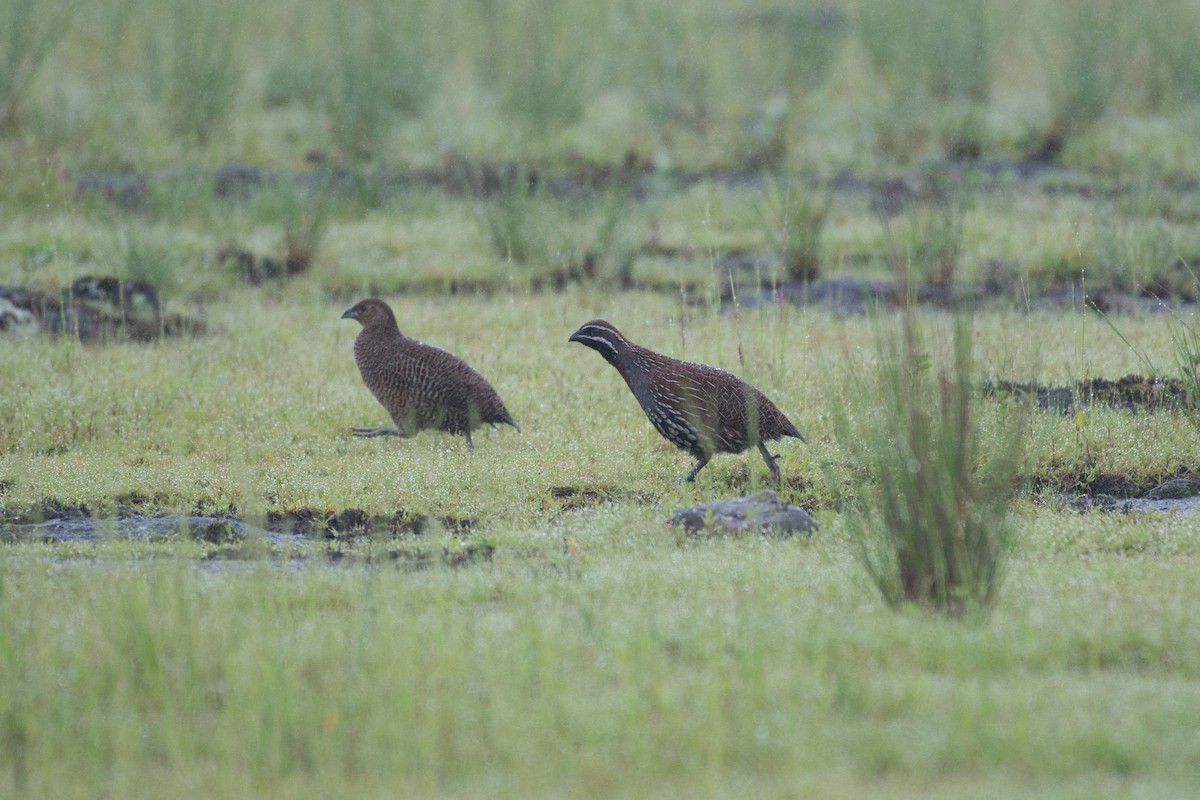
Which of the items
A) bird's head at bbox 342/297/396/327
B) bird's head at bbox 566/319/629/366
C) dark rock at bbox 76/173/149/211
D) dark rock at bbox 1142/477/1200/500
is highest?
dark rock at bbox 76/173/149/211

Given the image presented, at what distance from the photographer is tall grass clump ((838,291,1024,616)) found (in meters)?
5.38

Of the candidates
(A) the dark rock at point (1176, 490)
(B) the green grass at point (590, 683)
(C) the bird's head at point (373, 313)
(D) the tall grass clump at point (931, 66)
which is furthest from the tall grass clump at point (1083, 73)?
(B) the green grass at point (590, 683)

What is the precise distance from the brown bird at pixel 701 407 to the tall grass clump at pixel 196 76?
10511 millimetres

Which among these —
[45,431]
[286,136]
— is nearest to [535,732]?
[45,431]

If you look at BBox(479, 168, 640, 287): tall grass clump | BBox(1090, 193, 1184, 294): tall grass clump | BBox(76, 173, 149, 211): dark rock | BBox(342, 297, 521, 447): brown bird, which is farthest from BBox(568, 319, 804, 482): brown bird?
BBox(76, 173, 149, 211): dark rock

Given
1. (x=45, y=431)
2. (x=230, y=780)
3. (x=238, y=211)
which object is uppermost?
(x=238, y=211)

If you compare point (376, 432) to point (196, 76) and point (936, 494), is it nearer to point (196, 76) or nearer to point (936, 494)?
point (936, 494)

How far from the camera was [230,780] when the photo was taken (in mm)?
4164

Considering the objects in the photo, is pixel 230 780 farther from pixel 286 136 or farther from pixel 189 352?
pixel 286 136

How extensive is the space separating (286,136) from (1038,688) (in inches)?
574

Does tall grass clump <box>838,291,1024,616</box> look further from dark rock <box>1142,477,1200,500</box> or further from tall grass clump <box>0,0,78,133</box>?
tall grass clump <box>0,0,78,133</box>

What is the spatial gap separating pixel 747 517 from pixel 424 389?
2582mm

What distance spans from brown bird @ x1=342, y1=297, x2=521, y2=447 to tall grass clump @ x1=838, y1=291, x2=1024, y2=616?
3.58 m

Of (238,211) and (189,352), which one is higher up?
(238,211)
